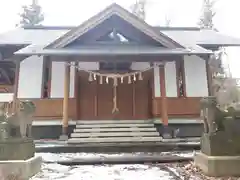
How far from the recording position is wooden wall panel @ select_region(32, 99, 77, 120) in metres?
10.8

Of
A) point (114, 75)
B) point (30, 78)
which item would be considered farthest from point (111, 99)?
point (30, 78)

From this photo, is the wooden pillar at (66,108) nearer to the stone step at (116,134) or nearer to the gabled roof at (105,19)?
the stone step at (116,134)

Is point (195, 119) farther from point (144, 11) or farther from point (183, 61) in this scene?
point (144, 11)

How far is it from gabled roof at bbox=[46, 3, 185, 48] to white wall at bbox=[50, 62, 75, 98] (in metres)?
1.25

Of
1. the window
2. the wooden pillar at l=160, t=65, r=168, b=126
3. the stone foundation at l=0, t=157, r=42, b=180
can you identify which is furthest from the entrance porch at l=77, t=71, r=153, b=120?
the stone foundation at l=0, t=157, r=42, b=180

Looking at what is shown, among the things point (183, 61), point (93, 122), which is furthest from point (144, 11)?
point (93, 122)

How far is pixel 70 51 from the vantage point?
10.1m

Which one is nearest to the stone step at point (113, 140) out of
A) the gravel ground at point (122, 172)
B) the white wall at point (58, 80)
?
the white wall at point (58, 80)

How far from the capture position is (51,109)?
1084 centimetres

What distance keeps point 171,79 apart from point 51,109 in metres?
5.09

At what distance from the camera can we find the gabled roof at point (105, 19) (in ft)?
34.2

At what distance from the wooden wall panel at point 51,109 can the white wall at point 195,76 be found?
4.80 metres

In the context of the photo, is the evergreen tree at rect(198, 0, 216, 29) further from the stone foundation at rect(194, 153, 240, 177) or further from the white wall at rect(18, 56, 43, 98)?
the stone foundation at rect(194, 153, 240, 177)

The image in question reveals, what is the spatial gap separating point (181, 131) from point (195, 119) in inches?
29.3
